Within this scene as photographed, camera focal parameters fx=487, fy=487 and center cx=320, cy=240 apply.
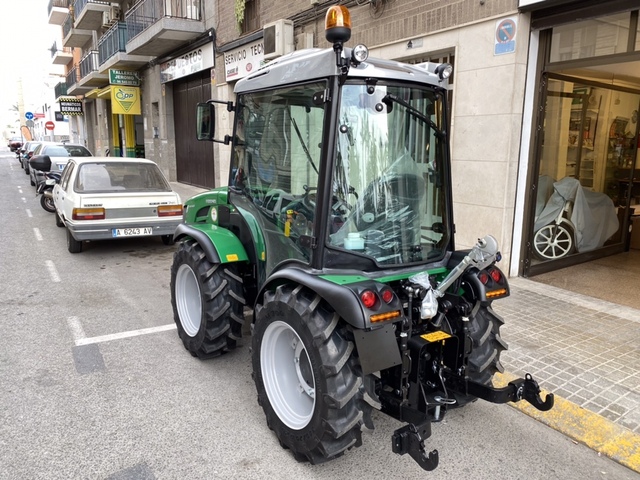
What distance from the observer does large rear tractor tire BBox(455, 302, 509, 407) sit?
3.20 m

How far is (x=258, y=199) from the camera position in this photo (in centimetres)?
375

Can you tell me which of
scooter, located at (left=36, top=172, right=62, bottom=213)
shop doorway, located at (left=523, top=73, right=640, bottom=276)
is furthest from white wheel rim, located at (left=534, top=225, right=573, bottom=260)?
scooter, located at (left=36, top=172, right=62, bottom=213)

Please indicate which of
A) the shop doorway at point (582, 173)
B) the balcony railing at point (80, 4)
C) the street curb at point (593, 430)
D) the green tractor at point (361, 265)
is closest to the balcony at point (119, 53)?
the balcony railing at point (80, 4)

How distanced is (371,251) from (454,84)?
4.85m

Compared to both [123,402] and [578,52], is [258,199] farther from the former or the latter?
[578,52]

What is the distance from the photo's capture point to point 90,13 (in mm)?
27125

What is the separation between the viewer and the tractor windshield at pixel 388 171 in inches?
112

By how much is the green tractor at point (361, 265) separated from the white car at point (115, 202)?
205 inches

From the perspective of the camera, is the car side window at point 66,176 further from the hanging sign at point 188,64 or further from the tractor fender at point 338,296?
the tractor fender at point 338,296

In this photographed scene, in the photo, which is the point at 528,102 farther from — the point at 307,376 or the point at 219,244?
the point at 307,376

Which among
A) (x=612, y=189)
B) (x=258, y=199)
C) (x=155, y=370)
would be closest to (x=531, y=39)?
(x=612, y=189)

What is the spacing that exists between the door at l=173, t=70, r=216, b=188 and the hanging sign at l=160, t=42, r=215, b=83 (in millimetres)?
296

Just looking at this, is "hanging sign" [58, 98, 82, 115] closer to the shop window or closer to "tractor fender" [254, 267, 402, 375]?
the shop window

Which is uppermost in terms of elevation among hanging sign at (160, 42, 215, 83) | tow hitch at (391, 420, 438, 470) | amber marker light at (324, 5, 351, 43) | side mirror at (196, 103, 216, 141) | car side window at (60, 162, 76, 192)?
hanging sign at (160, 42, 215, 83)
